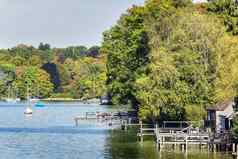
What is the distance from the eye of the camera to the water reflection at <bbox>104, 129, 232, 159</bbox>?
64812 millimetres

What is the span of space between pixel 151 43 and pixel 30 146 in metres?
22.2

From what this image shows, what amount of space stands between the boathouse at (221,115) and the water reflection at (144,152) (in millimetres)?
4402

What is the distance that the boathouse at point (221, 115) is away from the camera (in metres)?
72.6

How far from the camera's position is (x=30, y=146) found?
258 ft

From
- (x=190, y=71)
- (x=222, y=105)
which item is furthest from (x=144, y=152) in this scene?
(x=190, y=71)

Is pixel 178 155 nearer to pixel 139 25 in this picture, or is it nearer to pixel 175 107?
pixel 175 107

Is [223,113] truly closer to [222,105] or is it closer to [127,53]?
[222,105]

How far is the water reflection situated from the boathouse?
4.40 metres

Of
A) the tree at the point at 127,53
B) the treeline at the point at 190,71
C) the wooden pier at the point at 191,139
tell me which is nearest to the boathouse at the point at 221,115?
the treeline at the point at 190,71

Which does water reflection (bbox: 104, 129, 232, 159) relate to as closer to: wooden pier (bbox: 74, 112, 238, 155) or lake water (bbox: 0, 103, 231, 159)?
lake water (bbox: 0, 103, 231, 159)

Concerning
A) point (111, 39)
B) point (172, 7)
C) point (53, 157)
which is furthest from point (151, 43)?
point (111, 39)

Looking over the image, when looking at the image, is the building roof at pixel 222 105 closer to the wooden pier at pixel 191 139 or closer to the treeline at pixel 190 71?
the treeline at pixel 190 71

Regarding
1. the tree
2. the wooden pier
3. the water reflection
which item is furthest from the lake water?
the tree

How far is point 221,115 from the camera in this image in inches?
2916
